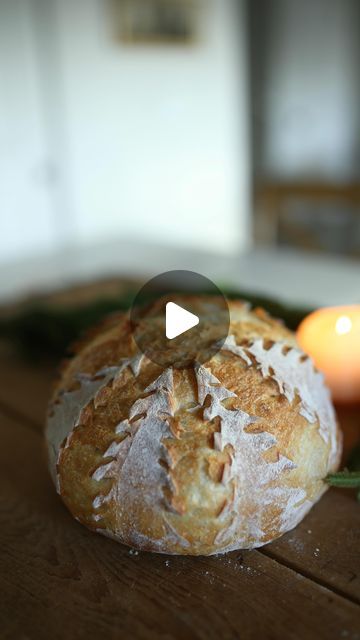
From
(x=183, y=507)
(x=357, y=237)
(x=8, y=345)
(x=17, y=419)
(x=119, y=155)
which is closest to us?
(x=183, y=507)

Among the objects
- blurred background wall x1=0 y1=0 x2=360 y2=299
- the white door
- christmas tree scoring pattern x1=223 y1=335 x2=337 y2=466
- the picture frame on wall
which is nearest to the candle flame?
christmas tree scoring pattern x1=223 y1=335 x2=337 y2=466

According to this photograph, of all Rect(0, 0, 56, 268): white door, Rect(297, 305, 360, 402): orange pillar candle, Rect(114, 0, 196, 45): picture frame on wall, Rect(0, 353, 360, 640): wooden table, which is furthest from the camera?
Rect(114, 0, 196, 45): picture frame on wall

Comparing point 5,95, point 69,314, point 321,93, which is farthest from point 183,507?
point 321,93

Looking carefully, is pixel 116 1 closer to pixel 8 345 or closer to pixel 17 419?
pixel 8 345

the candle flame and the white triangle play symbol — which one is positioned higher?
the white triangle play symbol

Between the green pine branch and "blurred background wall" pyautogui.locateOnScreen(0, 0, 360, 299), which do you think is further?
"blurred background wall" pyautogui.locateOnScreen(0, 0, 360, 299)

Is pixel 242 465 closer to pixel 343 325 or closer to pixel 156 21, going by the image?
pixel 343 325

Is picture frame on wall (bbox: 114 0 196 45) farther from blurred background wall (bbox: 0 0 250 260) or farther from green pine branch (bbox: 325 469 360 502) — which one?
green pine branch (bbox: 325 469 360 502)
